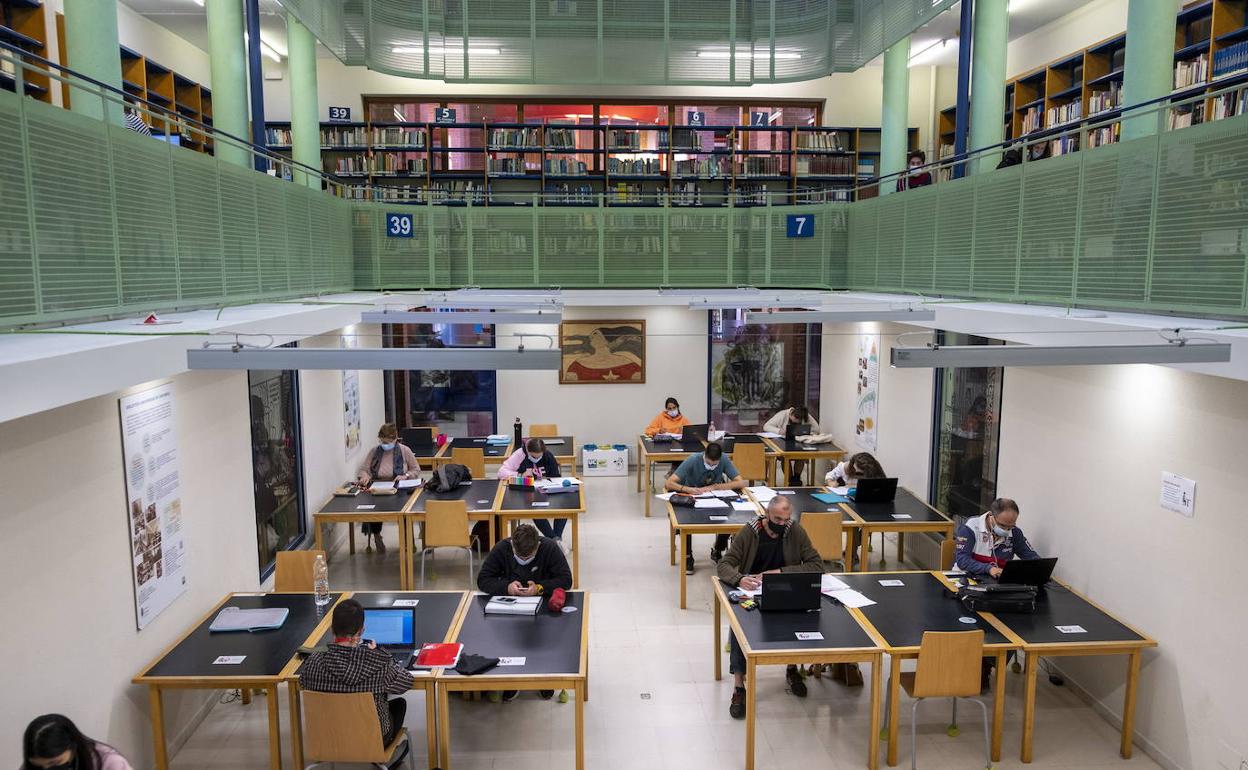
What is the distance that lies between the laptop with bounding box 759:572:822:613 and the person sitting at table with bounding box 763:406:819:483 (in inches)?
232

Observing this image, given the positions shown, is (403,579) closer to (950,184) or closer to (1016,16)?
(950,184)

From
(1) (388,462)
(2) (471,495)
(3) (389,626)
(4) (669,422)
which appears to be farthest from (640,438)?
(3) (389,626)

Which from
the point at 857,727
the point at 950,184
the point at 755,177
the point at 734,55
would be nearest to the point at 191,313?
the point at 857,727

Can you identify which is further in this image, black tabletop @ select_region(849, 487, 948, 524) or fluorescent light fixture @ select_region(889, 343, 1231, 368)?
black tabletop @ select_region(849, 487, 948, 524)

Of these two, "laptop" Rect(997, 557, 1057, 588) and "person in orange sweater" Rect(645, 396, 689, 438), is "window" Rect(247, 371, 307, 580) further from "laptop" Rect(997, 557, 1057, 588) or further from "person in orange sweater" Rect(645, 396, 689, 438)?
"laptop" Rect(997, 557, 1057, 588)

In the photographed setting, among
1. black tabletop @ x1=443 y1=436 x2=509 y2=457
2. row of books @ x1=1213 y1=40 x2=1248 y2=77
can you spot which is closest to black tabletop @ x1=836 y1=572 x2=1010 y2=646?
black tabletop @ x1=443 y1=436 x2=509 y2=457

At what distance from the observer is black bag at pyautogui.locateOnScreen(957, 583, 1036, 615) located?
222 inches

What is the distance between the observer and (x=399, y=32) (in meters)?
10.7

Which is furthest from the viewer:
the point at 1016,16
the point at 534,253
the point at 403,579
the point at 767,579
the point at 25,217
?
the point at 1016,16

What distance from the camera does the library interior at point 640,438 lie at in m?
4.23

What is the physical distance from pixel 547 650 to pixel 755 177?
10.1 meters

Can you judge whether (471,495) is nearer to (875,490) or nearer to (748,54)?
(875,490)

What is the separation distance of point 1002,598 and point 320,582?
481cm

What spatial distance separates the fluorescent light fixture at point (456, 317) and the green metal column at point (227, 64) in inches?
128
